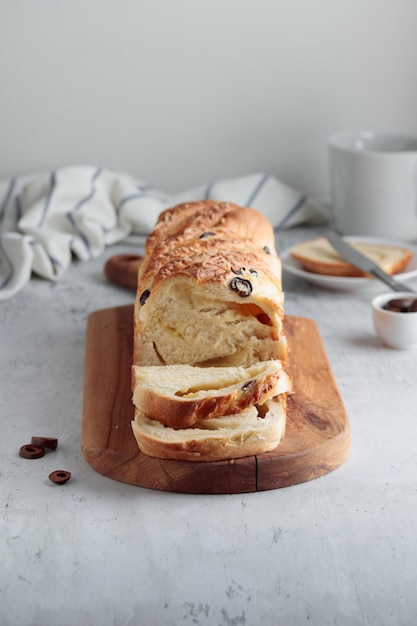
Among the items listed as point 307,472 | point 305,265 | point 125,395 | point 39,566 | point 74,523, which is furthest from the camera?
point 305,265

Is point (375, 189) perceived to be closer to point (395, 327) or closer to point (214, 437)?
point (395, 327)

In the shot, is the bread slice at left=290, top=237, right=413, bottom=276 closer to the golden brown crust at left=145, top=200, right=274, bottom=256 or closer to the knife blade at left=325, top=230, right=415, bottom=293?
the knife blade at left=325, top=230, right=415, bottom=293

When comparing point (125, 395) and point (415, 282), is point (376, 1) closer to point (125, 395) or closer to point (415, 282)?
point (415, 282)

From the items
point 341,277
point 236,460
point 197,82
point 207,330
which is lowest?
point 341,277

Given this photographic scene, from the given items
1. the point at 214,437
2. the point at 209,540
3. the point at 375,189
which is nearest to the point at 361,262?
the point at 375,189

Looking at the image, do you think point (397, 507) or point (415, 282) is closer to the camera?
point (397, 507)

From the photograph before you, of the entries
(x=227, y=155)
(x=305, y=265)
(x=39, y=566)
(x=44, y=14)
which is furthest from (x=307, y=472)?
(x=44, y=14)
